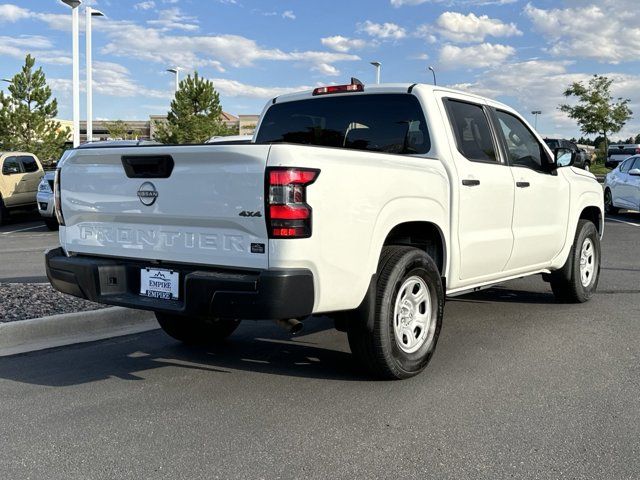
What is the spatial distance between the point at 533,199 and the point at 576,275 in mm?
1382

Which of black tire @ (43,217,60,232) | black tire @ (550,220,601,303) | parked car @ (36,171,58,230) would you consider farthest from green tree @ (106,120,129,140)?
black tire @ (550,220,601,303)

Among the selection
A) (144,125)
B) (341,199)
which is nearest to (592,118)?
(341,199)

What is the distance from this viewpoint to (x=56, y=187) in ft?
15.3

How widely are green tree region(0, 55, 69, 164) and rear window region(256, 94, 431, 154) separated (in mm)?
22193

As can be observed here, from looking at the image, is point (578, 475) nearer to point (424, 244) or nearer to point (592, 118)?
point (424, 244)

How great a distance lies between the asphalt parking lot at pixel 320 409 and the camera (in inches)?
126

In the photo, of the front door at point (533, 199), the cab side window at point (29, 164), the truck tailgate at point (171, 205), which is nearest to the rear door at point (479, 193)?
the front door at point (533, 199)

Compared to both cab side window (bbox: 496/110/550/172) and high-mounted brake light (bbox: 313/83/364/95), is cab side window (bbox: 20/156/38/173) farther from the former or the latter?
cab side window (bbox: 496/110/550/172)

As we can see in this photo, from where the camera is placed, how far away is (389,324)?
425 centimetres

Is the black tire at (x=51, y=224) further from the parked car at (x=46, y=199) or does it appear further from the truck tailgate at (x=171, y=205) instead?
the truck tailgate at (x=171, y=205)

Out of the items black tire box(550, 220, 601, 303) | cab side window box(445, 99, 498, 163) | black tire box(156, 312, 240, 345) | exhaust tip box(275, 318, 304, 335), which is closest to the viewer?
exhaust tip box(275, 318, 304, 335)

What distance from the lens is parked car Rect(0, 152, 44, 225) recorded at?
1725 cm

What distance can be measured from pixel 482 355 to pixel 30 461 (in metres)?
3.28

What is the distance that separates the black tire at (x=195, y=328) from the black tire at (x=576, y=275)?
3499 millimetres
